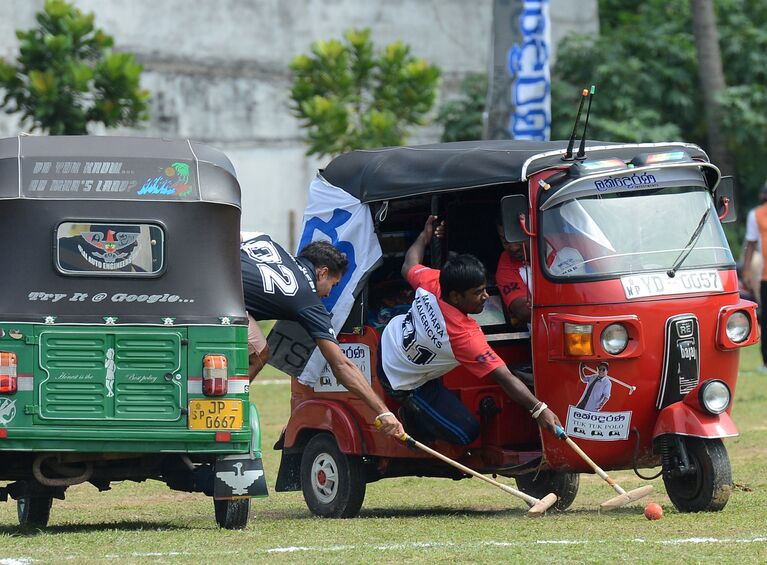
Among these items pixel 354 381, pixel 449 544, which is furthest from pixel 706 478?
pixel 354 381

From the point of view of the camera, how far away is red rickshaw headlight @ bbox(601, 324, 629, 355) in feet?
29.0

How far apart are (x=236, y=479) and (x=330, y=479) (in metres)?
1.36

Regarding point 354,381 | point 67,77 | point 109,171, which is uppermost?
point 67,77

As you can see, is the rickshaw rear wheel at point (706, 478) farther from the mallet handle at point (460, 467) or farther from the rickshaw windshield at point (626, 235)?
the rickshaw windshield at point (626, 235)

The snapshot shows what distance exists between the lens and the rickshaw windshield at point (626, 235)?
902 cm

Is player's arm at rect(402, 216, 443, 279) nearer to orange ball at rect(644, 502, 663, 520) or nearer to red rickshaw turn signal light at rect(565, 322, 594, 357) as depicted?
red rickshaw turn signal light at rect(565, 322, 594, 357)

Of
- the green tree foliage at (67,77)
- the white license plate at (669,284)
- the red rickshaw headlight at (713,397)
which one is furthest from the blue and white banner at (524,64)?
the red rickshaw headlight at (713,397)

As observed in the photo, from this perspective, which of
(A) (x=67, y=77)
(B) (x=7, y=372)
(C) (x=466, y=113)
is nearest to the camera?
(B) (x=7, y=372)

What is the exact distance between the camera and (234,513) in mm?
8938

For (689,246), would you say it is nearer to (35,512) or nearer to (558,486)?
(558,486)

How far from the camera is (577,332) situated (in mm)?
8875

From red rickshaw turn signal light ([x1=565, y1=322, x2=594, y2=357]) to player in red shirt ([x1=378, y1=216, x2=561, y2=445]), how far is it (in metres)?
0.35

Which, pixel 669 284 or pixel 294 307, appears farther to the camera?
pixel 294 307

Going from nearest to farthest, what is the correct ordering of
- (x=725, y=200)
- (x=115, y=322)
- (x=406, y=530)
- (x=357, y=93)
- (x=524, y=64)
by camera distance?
(x=115, y=322) → (x=406, y=530) → (x=725, y=200) → (x=524, y=64) → (x=357, y=93)
